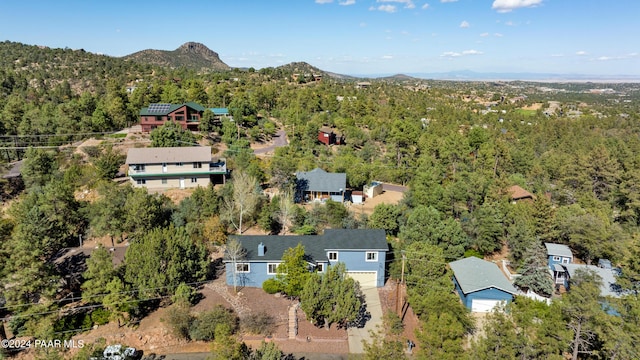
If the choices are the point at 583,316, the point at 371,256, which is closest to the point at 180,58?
the point at 371,256

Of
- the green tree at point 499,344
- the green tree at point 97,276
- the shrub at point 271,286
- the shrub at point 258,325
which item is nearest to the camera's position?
the green tree at point 499,344

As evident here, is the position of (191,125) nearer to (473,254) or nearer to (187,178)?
(187,178)

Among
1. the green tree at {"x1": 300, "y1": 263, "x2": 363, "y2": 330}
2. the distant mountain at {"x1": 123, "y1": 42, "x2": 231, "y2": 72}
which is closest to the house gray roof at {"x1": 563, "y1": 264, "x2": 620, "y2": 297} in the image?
the green tree at {"x1": 300, "y1": 263, "x2": 363, "y2": 330}

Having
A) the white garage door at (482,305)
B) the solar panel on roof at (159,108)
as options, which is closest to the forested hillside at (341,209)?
the white garage door at (482,305)

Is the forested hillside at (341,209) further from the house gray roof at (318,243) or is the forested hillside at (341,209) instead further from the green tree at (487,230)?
the house gray roof at (318,243)

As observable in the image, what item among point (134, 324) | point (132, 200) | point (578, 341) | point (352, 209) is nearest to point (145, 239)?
point (134, 324)

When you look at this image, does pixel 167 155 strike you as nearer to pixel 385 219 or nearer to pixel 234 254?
pixel 234 254
